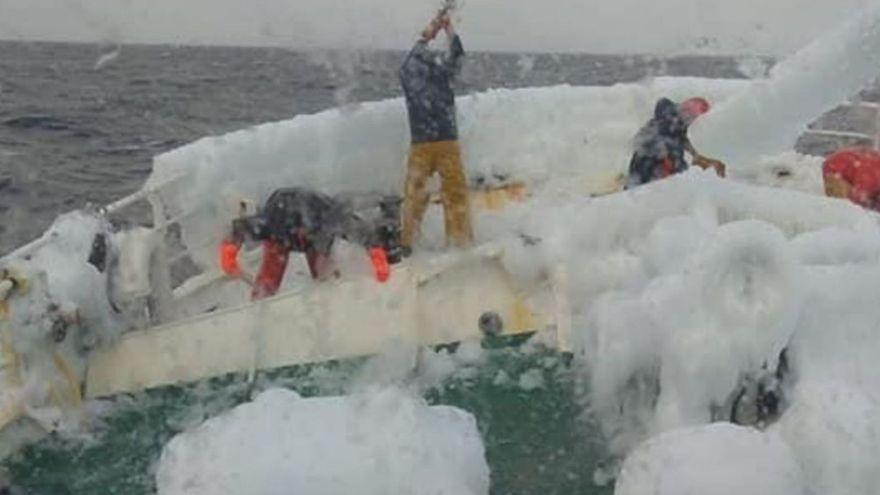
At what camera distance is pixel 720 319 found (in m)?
6.25

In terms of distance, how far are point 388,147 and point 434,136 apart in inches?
43.1

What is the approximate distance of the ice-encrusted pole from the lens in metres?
7.89

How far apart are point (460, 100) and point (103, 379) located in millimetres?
4243

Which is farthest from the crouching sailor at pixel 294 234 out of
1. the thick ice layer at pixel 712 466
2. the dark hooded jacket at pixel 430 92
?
the thick ice layer at pixel 712 466

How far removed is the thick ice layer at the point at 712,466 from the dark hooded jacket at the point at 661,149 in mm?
4731

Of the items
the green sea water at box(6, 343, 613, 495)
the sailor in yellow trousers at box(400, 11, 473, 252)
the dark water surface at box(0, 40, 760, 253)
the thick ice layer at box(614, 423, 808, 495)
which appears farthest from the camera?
the dark water surface at box(0, 40, 760, 253)

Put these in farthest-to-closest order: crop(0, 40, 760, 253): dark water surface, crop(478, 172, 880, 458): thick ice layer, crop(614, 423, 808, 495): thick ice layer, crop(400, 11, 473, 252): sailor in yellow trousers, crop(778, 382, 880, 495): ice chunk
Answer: crop(0, 40, 760, 253): dark water surface
crop(400, 11, 473, 252): sailor in yellow trousers
crop(478, 172, 880, 458): thick ice layer
crop(778, 382, 880, 495): ice chunk
crop(614, 423, 808, 495): thick ice layer

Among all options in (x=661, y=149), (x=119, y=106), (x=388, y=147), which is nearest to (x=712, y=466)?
(x=661, y=149)

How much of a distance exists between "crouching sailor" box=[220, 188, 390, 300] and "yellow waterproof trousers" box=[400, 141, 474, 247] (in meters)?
0.65

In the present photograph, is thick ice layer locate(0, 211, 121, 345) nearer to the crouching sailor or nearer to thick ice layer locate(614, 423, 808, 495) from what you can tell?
the crouching sailor

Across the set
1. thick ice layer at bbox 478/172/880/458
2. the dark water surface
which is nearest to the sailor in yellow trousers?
thick ice layer at bbox 478/172/880/458

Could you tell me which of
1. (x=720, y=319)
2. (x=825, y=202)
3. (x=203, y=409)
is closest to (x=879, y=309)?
(x=720, y=319)

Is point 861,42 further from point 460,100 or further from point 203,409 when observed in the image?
point 203,409

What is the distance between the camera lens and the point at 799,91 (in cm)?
812
